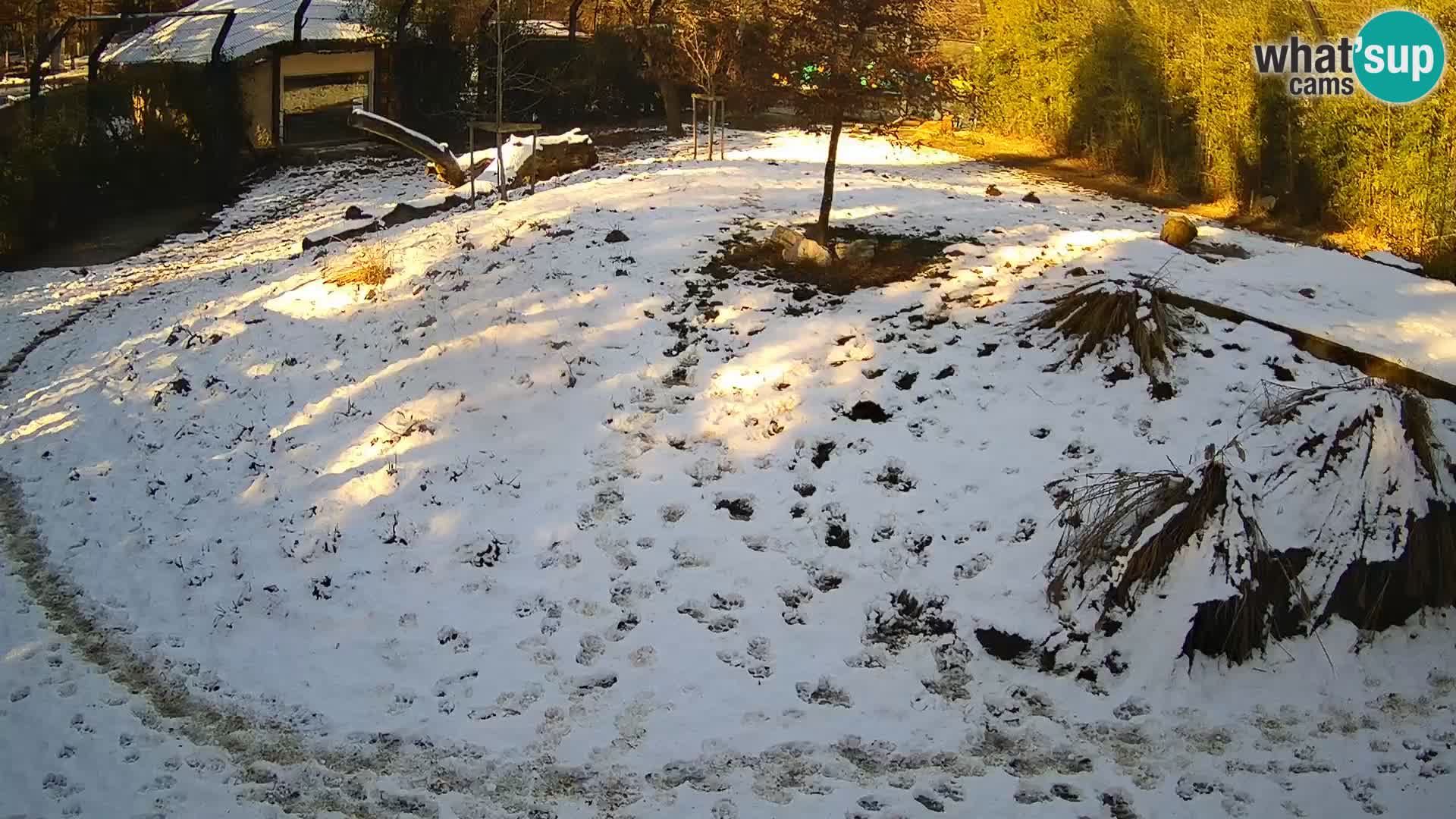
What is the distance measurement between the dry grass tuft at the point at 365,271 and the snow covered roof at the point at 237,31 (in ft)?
30.9

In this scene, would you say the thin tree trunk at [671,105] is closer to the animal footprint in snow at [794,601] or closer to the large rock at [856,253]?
the large rock at [856,253]

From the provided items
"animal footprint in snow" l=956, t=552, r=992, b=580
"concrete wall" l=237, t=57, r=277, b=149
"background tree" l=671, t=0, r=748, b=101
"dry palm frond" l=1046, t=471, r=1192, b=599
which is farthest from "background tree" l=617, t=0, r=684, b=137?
"dry palm frond" l=1046, t=471, r=1192, b=599

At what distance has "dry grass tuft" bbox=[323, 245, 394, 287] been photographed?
9.64m

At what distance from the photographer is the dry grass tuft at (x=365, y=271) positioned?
9.64 meters

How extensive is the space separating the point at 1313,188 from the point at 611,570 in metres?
9.21

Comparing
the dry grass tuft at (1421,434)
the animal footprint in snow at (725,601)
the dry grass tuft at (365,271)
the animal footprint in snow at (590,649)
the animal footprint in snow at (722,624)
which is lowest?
the animal footprint in snow at (590,649)

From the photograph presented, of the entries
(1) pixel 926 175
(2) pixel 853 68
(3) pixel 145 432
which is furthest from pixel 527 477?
(1) pixel 926 175

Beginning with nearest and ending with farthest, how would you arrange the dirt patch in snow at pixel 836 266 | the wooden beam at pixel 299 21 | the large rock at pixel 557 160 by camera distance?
the dirt patch in snow at pixel 836 266, the large rock at pixel 557 160, the wooden beam at pixel 299 21

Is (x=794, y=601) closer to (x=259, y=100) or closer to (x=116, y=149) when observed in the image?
(x=116, y=149)

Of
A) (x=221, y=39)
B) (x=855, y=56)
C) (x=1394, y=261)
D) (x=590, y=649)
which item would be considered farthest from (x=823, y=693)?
(x=221, y=39)

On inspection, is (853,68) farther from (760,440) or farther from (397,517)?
(397,517)

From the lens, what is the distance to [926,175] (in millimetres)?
13977

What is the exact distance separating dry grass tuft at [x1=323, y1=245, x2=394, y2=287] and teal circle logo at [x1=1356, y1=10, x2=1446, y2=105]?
30.3 ft

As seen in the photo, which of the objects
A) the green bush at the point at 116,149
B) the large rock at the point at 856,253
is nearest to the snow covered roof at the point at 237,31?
the green bush at the point at 116,149
